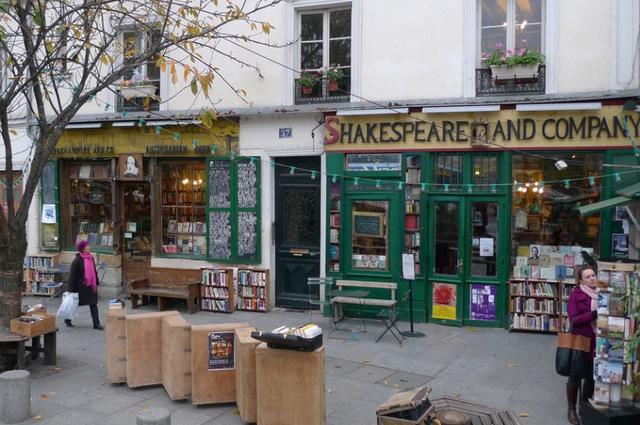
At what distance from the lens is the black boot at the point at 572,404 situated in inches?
254

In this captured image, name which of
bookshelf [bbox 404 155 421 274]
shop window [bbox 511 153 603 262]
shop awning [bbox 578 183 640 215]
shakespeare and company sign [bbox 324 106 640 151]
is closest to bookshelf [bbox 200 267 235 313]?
shakespeare and company sign [bbox 324 106 640 151]

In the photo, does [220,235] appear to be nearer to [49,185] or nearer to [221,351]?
[49,185]

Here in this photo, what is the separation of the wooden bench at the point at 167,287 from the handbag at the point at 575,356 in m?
7.62

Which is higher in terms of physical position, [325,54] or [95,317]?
[325,54]

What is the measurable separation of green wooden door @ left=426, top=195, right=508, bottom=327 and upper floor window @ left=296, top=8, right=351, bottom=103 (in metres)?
2.94

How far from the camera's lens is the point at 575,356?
6.34 m

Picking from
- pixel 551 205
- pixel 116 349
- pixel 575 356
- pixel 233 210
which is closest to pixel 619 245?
pixel 551 205

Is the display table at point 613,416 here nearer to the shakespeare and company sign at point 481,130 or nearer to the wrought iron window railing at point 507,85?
the shakespeare and company sign at point 481,130

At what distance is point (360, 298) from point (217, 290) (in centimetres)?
328

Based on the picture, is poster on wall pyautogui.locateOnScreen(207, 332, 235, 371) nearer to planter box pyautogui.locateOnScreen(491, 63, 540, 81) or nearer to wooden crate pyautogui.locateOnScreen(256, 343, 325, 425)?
wooden crate pyautogui.locateOnScreen(256, 343, 325, 425)

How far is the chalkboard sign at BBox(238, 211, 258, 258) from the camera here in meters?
12.2

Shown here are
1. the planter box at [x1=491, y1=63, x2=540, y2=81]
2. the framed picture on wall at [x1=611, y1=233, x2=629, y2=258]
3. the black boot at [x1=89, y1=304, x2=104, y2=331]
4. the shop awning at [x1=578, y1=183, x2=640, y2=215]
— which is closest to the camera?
the shop awning at [x1=578, y1=183, x2=640, y2=215]

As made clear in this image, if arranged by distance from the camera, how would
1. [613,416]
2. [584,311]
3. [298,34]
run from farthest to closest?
[298,34]
[584,311]
[613,416]

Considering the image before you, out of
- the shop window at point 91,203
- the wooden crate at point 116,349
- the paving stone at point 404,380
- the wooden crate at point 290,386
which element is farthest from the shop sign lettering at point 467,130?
the wooden crate at point 290,386
